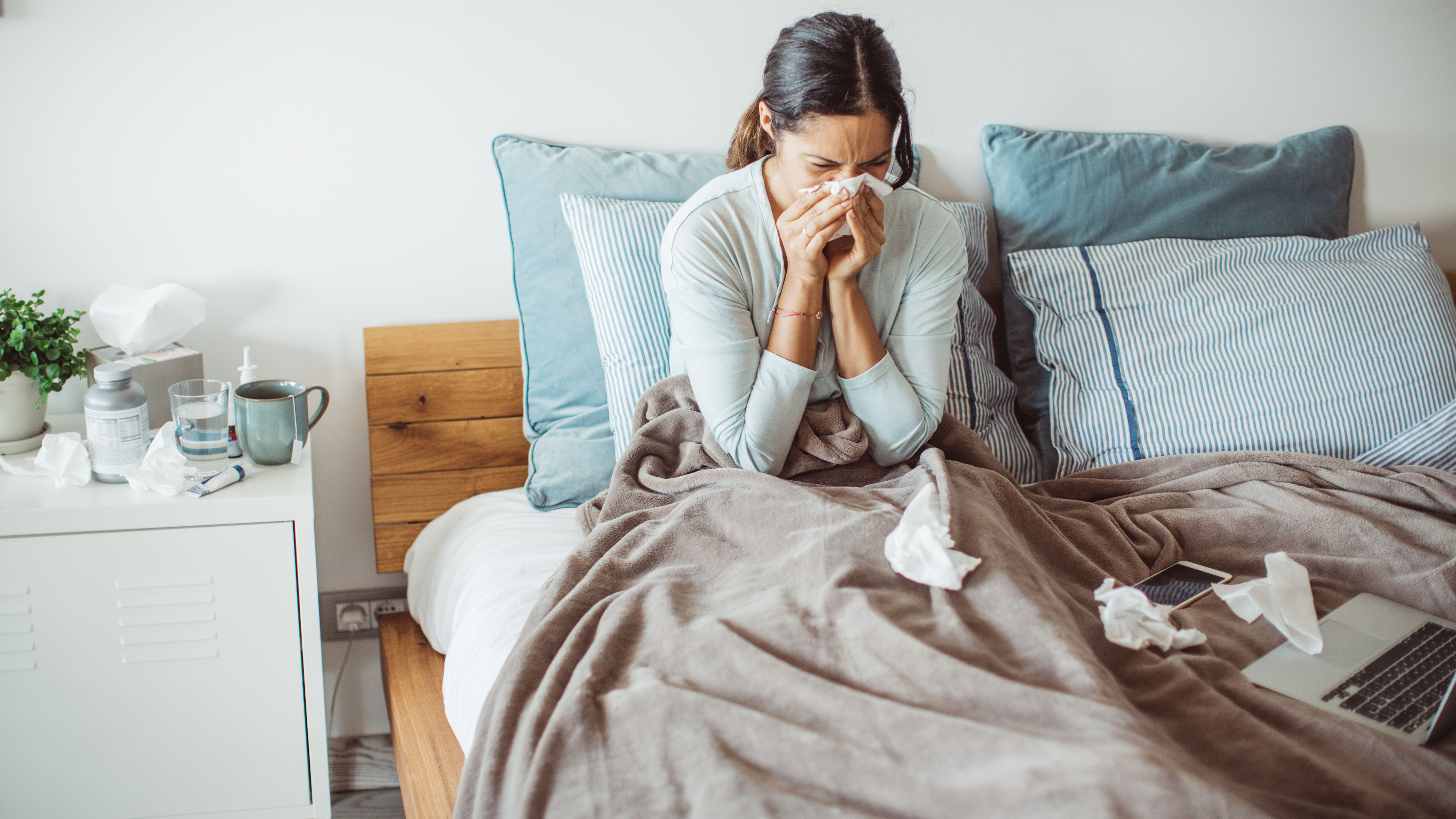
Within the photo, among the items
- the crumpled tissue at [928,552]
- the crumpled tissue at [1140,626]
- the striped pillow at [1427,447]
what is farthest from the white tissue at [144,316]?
the striped pillow at [1427,447]

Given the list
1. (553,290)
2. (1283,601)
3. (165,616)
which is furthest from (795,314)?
(165,616)

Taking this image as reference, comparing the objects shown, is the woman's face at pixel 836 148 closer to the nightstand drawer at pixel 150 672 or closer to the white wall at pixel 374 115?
the white wall at pixel 374 115

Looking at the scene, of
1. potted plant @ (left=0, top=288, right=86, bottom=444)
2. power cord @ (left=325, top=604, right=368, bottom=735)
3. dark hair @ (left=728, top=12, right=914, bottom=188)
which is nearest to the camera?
dark hair @ (left=728, top=12, right=914, bottom=188)

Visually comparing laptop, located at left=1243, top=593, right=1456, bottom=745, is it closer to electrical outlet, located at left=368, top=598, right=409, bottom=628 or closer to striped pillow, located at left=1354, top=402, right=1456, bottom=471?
striped pillow, located at left=1354, top=402, right=1456, bottom=471

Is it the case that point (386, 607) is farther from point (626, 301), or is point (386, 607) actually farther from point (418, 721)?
point (626, 301)

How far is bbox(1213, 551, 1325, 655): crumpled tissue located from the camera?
993 mm

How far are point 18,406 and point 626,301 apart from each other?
865mm

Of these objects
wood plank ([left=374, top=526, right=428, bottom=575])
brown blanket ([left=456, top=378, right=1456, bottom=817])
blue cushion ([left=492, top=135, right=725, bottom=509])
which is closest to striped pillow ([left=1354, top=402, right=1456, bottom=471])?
brown blanket ([left=456, top=378, right=1456, bottom=817])

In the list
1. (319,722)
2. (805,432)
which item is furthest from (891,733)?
(319,722)

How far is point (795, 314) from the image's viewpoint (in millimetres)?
1210

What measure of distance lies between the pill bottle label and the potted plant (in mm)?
139

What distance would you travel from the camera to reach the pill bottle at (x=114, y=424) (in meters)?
1.19

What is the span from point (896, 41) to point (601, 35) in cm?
55

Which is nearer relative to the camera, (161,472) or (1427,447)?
(161,472)
